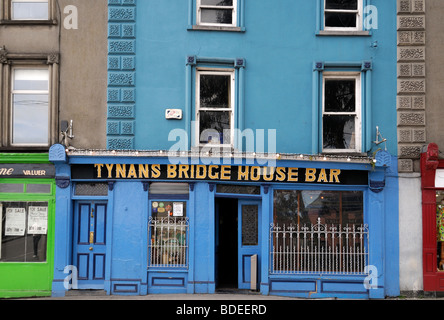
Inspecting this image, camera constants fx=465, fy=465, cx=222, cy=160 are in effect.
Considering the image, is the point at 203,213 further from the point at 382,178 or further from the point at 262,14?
the point at 262,14

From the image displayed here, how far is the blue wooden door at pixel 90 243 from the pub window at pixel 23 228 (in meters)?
0.84

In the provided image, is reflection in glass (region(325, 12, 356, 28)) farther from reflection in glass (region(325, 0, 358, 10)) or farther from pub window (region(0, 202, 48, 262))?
pub window (region(0, 202, 48, 262))

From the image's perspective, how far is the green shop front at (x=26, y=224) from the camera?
1182 cm

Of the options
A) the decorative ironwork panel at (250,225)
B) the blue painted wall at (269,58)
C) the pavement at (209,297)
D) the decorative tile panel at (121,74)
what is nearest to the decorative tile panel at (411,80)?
the blue painted wall at (269,58)

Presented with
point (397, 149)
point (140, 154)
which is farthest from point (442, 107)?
point (140, 154)

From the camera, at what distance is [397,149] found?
40.1ft

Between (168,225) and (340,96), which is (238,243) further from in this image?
(340,96)

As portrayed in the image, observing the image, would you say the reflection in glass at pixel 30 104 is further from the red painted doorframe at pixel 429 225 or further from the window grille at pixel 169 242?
the red painted doorframe at pixel 429 225

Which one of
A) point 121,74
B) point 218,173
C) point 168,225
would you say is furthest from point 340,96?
point 121,74

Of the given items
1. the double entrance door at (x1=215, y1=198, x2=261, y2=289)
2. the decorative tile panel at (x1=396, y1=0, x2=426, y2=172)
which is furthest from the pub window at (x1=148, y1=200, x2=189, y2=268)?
the decorative tile panel at (x1=396, y1=0, x2=426, y2=172)

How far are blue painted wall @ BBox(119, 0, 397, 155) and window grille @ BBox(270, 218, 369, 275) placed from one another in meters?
2.13

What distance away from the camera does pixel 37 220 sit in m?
12.1

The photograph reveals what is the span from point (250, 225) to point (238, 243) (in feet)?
1.87

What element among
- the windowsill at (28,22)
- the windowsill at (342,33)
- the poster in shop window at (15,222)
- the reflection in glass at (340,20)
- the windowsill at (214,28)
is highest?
the reflection in glass at (340,20)
